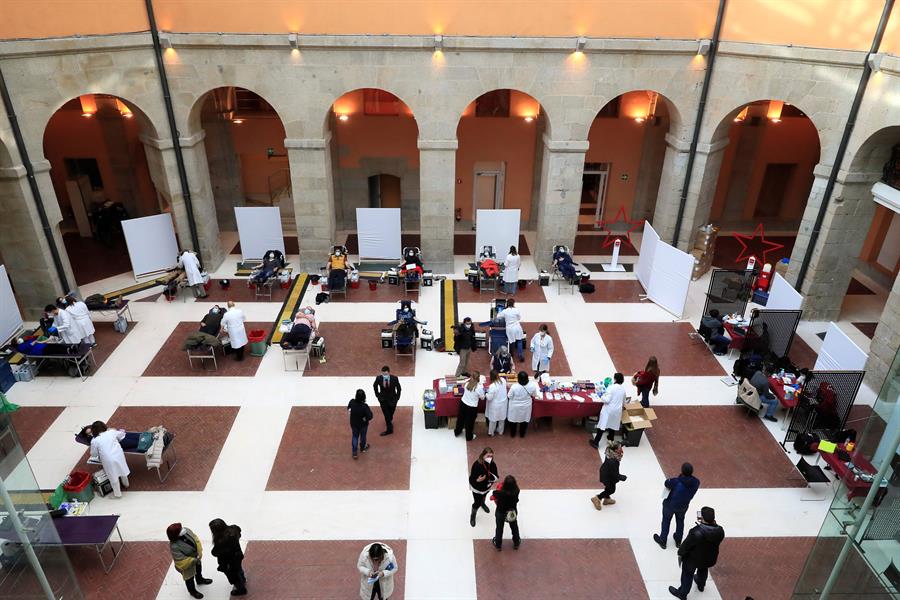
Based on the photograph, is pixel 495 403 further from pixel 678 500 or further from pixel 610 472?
pixel 678 500

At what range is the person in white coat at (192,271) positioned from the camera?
715 inches

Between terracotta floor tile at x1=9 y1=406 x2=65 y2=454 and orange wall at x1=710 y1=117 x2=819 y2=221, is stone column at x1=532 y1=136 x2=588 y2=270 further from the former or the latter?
terracotta floor tile at x1=9 y1=406 x2=65 y2=454

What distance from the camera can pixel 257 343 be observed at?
15.8 metres

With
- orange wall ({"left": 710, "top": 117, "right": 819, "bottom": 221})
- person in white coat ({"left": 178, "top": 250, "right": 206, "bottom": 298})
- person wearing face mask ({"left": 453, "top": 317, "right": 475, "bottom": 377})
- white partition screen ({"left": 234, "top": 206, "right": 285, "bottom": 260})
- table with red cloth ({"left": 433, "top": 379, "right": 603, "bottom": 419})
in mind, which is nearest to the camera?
table with red cloth ({"left": 433, "top": 379, "right": 603, "bottom": 419})

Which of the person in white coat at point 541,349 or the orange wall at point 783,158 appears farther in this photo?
the orange wall at point 783,158

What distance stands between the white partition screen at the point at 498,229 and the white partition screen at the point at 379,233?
266cm

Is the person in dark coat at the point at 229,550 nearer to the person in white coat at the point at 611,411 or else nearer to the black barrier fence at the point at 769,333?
the person in white coat at the point at 611,411

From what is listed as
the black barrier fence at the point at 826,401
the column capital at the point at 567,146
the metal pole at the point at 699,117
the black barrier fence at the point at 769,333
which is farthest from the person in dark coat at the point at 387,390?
the metal pole at the point at 699,117

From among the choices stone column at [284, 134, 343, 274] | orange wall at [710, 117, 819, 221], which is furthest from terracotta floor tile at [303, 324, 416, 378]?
orange wall at [710, 117, 819, 221]

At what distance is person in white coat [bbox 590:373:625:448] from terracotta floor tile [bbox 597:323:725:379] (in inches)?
109

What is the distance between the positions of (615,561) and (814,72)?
13.2 meters

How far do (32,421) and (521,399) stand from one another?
10408 millimetres

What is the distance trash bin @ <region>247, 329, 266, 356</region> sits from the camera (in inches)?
624

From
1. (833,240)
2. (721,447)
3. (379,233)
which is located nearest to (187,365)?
(379,233)
